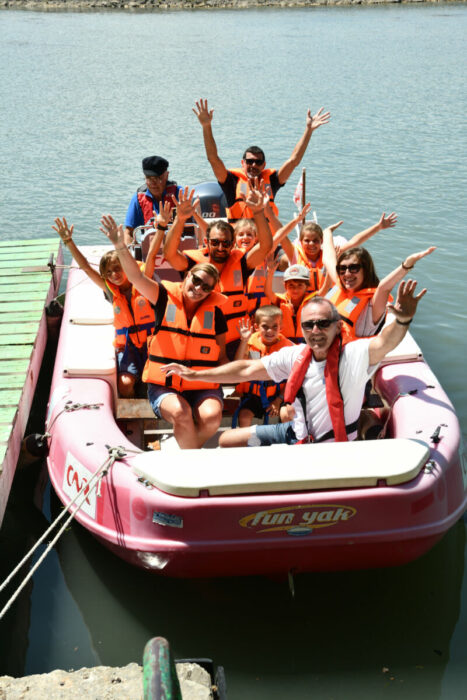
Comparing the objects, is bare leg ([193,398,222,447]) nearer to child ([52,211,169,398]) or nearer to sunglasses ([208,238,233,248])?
child ([52,211,169,398])

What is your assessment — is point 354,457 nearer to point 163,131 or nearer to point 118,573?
point 118,573

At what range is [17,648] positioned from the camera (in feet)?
11.8

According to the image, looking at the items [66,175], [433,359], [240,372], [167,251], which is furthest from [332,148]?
[240,372]

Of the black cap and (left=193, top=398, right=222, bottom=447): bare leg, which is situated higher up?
the black cap

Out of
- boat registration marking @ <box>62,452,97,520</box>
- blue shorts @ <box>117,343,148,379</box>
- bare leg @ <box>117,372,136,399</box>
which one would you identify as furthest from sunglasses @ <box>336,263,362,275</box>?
boat registration marking @ <box>62,452,97,520</box>

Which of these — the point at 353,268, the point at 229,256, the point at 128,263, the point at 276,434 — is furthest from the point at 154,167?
the point at 276,434

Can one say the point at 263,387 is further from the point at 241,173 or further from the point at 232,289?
the point at 241,173

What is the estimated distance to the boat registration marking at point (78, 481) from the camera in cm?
370

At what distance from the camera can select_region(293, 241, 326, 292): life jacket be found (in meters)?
5.11

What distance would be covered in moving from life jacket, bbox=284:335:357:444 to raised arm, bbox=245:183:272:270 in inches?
45.6

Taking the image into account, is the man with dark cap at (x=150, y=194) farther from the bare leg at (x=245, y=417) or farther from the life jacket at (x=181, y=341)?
the bare leg at (x=245, y=417)

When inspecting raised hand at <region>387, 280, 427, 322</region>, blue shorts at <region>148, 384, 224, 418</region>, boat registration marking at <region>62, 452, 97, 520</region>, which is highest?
raised hand at <region>387, 280, 427, 322</region>

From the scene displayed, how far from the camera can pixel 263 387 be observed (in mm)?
4195

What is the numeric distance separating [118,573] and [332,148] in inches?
401
